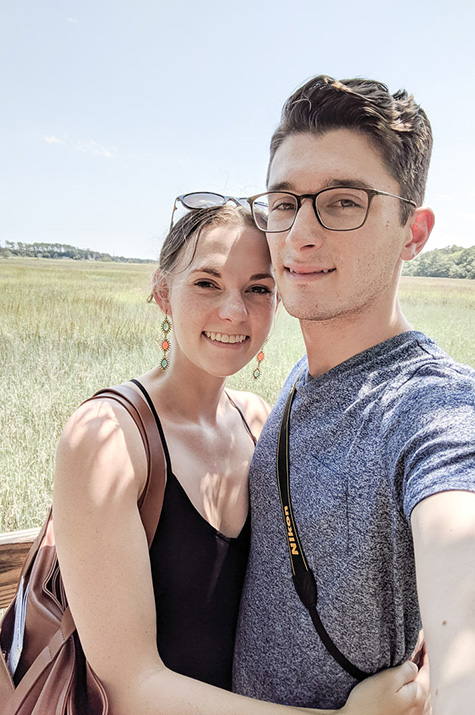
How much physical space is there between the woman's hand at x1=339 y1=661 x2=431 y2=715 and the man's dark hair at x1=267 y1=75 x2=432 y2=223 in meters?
0.93

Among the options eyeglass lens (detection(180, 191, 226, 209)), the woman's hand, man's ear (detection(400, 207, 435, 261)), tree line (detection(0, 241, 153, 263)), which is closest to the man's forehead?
man's ear (detection(400, 207, 435, 261))

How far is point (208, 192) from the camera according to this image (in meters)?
1.28

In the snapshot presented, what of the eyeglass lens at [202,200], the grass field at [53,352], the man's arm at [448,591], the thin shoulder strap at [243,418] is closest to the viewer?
the man's arm at [448,591]

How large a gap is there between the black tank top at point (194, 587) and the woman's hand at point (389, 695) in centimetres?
33

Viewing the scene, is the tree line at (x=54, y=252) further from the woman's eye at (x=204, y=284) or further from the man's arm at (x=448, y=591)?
the man's arm at (x=448, y=591)

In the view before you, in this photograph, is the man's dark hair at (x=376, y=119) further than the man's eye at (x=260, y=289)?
No

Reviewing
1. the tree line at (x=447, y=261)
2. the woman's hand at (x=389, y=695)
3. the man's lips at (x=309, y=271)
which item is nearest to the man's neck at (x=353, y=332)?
the man's lips at (x=309, y=271)

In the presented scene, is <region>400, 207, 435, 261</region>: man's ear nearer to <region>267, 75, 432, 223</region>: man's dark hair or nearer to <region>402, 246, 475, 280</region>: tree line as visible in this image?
<region>267, 75, 432, 223</region>: man's dark hair

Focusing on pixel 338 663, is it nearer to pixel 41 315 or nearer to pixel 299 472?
pixel 299 472

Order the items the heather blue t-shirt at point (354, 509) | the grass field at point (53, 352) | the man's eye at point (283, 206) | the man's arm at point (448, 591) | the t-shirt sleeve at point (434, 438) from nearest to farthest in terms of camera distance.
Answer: the man's arm at point (448, 591) < the t-shirt sleeve at point (434, 438) < the heather blue t-shirt at point (354, 509) < the man's eye at point (283, 206) < the grass field at point (53, 352)

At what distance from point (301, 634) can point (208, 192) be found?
1.03 meters

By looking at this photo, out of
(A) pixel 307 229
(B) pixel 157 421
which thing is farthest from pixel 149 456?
(A) pixel 307 229

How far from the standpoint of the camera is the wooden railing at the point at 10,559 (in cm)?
147

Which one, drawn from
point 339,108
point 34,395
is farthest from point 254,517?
point 34,395
